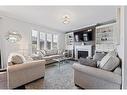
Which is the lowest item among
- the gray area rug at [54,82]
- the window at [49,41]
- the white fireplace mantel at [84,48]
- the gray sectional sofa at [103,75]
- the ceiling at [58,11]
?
the gray area rug at [54,82]

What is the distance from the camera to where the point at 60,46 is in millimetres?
8227

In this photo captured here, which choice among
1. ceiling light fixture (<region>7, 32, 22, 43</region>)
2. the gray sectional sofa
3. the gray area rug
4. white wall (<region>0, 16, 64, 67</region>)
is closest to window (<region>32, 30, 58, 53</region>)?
white wall (<region>0, 16, 64, 67</region>)

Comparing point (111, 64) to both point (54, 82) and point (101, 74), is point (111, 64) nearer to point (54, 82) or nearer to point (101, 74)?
point (101, 74)

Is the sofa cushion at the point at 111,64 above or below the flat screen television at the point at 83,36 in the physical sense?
below

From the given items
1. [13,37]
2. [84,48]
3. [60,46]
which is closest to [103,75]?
[13,37]

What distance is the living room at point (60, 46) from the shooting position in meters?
2.18

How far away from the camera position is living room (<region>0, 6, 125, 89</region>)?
7.16 ft

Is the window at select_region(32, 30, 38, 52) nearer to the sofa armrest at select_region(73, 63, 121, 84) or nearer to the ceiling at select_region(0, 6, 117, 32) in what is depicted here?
the ceiling at select_region(0, 6, 117, 32)

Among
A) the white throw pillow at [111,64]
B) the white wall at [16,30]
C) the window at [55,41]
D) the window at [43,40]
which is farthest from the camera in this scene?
the window at [55,41]

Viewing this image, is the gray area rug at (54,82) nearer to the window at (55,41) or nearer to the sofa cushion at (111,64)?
the sofa cushion at (111,64)

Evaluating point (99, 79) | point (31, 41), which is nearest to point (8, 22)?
point (31, 41)

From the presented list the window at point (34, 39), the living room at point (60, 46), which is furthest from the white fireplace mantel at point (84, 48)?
the window at point (34, 39)

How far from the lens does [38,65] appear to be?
3346mm

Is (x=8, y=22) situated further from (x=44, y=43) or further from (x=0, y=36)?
(x=44, y=43)
